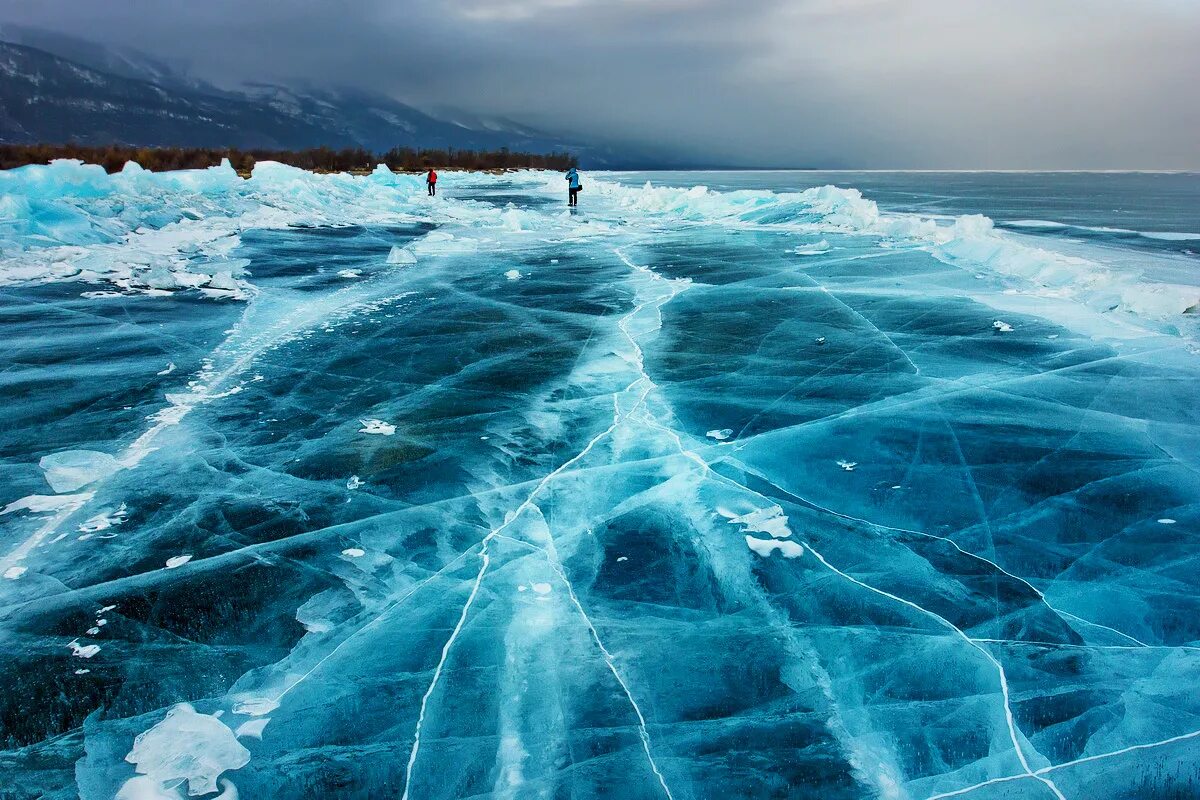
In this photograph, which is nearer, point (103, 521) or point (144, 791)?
point (144, 791)

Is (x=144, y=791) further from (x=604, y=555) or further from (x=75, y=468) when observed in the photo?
(x=75, y=468)

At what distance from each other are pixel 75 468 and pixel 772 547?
373 centimetres

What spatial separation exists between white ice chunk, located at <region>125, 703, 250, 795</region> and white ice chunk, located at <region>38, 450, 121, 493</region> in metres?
2.13

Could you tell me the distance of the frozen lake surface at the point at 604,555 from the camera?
205cm

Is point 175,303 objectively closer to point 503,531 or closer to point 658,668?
point 503,531

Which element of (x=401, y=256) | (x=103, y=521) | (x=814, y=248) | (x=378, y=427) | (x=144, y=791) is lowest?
(x=144, y=791)

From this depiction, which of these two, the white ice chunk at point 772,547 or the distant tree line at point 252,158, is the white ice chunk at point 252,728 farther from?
the distant tree line at point 252,158

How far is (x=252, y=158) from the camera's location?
39.8 metres

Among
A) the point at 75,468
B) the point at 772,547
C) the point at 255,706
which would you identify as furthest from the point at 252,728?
the point at 75,468

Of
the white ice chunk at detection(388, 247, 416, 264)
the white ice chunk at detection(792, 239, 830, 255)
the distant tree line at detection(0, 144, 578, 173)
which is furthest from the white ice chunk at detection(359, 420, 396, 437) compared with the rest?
the distant tree line at detection(0, 144, 578, 173)

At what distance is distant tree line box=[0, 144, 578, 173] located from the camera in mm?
31078

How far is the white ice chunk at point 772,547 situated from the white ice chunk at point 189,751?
6.76 ft

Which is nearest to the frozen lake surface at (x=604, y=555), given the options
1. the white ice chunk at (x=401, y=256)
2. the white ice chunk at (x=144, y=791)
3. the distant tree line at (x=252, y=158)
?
the white ice chunk at (x=144, y=791)

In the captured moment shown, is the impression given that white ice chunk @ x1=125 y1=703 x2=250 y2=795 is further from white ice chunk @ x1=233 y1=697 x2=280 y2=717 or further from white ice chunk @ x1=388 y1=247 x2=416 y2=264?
white ice chunk @ x1=388 y1=247 x2=416 y2=264
